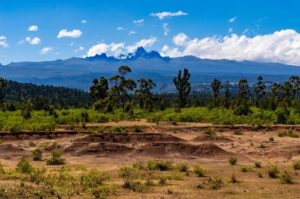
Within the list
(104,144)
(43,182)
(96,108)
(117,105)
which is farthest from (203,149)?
(117,105)

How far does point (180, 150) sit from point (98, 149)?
624 centimetres

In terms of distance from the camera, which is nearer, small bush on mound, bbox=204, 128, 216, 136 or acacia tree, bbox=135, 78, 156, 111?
small bush on mound, bbox=204, 128, 216, 136

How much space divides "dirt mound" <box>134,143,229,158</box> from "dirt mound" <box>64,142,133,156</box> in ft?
4.20

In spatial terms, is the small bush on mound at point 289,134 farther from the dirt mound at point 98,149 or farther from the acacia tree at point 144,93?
the acacia tree at point 144,93

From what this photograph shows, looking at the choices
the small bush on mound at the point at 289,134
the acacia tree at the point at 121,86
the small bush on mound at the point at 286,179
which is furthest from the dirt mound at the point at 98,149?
the acacia tree at the point at 121,86

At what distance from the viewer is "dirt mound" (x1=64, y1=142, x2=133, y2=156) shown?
1564 inches

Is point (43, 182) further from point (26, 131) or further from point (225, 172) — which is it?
point (26, 131)

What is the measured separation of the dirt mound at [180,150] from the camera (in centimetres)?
3928

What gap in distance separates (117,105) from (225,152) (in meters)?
55.3

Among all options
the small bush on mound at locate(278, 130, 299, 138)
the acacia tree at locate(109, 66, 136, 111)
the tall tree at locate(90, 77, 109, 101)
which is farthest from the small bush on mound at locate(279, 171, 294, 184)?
the tall tree at locate(90, 77, 109, 101)

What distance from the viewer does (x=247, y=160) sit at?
122ft

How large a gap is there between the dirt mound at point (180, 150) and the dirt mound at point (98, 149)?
1.28 meters

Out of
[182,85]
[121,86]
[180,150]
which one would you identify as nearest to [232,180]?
[180,150]

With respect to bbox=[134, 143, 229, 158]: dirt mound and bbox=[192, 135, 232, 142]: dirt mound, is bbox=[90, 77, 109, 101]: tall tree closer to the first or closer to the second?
bbox=[192, 135, 232, 142]: dirt mound
